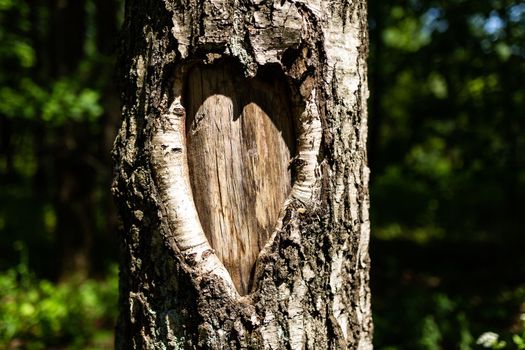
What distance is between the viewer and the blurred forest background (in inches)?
171

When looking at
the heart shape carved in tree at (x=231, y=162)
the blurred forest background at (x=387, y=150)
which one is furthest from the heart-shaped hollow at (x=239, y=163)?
the blurred forest background at (x=387, y=150)

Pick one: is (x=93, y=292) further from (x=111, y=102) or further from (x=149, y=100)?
(x=149, y=100)

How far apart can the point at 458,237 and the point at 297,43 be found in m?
8.44

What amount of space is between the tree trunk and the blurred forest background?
5.49 feet

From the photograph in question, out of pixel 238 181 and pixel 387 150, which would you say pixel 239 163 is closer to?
pixel 238 181

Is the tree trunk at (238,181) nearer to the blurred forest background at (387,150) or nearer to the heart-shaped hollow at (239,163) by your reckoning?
the heart-shaped hollow at (239,163)

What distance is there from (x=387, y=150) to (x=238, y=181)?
477 centimetres

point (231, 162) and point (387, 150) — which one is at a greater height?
point (387, 150)

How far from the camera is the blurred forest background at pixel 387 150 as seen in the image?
14.3 ft

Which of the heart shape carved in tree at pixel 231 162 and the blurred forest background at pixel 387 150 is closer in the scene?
the heart shape carved in tree at pixel 231 162

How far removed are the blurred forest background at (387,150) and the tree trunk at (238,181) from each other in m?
1.67

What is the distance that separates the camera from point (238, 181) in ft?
6.09

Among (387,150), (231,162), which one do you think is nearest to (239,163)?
(231,162)

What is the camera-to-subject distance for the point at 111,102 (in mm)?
6953
